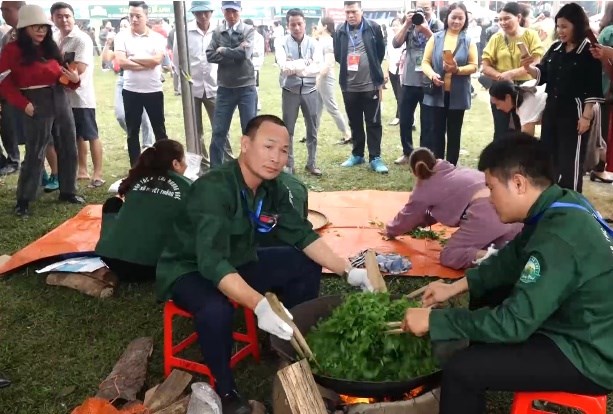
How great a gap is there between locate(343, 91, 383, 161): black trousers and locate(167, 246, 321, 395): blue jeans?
164 inches

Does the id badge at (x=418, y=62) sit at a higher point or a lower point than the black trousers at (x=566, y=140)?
higher

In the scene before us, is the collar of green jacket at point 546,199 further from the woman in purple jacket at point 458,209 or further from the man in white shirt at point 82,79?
the man in white shirt at point 82,79

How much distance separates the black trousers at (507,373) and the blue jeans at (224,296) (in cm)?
97

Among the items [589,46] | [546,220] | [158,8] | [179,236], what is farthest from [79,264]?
[158,8]

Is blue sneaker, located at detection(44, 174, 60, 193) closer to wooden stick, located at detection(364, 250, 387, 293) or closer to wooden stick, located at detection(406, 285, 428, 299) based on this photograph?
wooden stick, located at detection(364, 250, 387, 293)

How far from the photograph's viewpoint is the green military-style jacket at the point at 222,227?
8.35 feet

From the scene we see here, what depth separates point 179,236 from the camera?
2.77 metres

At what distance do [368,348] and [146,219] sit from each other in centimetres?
170

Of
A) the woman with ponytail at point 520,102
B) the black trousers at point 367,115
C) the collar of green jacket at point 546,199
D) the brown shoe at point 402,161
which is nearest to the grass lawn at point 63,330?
the woman with ponytail at point 520,102

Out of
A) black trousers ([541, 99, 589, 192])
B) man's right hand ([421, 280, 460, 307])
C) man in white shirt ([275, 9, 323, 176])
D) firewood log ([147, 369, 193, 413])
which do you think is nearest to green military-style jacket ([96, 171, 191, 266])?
firewood log ([147, 369, 193, 413])

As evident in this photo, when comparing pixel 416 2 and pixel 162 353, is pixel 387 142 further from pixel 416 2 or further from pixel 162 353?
pixel 162 353

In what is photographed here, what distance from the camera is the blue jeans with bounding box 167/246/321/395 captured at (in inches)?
99.7

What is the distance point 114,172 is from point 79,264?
3.38 metres

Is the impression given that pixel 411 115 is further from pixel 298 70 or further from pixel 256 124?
pixel 256 124
